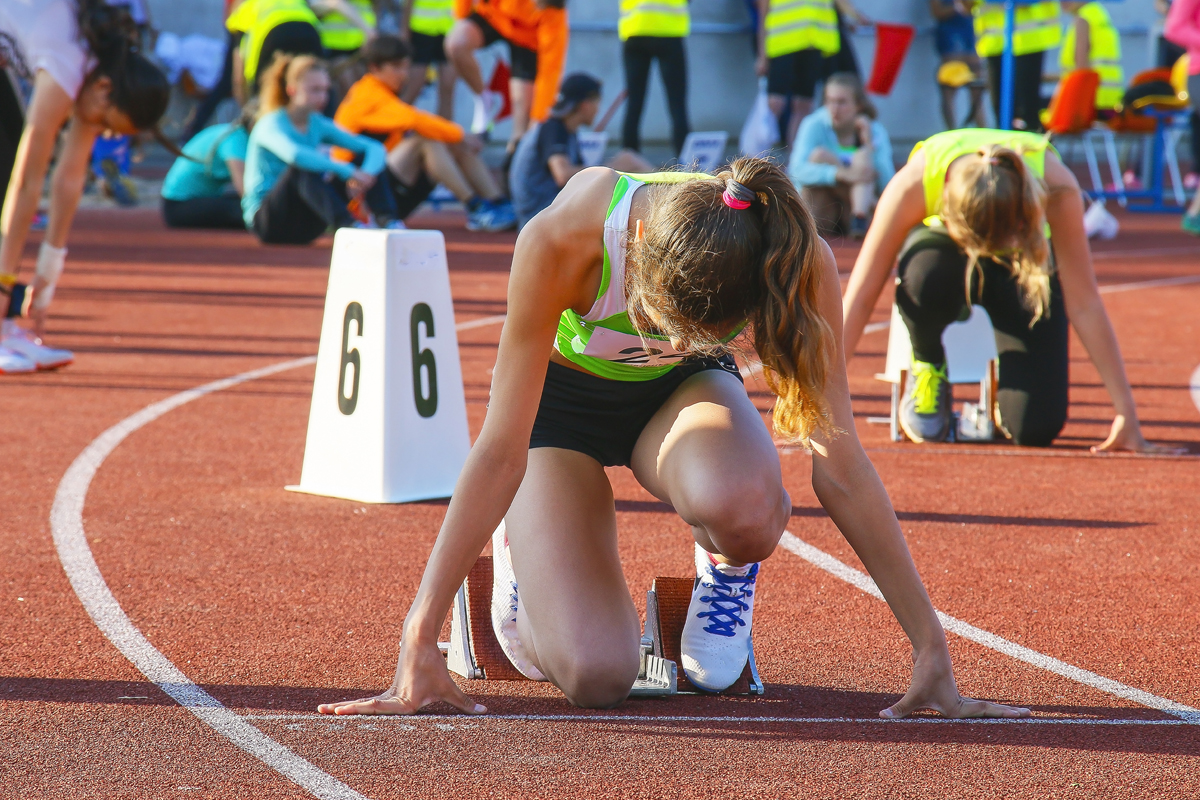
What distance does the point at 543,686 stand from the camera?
2996 mm

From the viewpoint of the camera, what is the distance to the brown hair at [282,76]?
10.1m

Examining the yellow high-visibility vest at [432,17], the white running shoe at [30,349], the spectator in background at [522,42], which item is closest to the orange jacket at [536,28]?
the spectator in background at [522,42]

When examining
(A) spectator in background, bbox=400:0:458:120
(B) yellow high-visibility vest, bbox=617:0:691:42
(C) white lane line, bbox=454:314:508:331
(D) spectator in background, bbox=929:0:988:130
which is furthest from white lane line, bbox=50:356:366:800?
(D) spectator in background, bbox=929:0:988:130

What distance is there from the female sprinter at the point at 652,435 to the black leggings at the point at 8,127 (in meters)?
4.36

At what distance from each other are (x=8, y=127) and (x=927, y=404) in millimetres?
4307

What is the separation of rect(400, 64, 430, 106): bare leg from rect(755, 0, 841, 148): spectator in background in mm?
3473

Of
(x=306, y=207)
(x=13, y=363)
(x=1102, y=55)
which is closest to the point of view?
(x=13, y=363)

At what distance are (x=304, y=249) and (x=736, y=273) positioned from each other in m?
9.51

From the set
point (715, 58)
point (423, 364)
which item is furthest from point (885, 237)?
point (715, 58)

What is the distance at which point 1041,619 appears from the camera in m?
3.38

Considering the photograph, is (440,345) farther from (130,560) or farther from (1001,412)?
(1001,412)

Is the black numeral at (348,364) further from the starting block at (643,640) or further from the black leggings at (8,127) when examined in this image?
the black leggings at (8,127)

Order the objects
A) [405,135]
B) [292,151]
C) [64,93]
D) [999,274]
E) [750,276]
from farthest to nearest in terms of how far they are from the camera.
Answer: [405,135] < [292,151] < [64,93] < [999,274] < [750,276]

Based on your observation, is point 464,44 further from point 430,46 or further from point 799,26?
point 799,26
